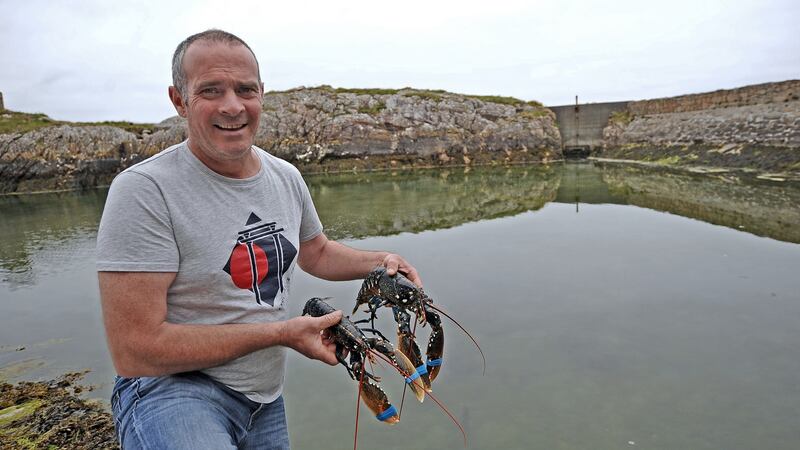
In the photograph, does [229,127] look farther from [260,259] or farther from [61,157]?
[61,157]

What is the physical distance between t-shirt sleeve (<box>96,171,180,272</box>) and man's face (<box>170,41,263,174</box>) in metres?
0.34

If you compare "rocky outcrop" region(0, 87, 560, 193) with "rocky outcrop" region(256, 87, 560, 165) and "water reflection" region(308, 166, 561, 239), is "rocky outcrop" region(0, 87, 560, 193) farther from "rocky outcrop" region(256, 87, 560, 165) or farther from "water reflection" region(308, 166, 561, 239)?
"water reflection" region(308, 166, 561, 239)

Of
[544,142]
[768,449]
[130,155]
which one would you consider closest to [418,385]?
[768,449]

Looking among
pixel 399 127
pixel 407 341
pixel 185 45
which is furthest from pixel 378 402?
pixel 399 127

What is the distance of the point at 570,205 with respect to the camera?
17953 mm

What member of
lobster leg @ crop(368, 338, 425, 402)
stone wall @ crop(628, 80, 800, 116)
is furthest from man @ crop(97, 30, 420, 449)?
stone wall @ crop(628, 80, 800, 116)

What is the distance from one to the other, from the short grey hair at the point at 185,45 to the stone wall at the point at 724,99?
31.9 metres

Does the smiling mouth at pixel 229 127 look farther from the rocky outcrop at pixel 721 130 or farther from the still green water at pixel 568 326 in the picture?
the rocky outcrop at pixel 721 130

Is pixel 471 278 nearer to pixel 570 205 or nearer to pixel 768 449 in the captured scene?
pixel 768 449

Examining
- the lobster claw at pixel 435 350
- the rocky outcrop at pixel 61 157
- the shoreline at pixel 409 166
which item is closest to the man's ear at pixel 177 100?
the lobster claw at pixel 435 350

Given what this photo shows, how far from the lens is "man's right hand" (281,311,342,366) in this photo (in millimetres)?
2121

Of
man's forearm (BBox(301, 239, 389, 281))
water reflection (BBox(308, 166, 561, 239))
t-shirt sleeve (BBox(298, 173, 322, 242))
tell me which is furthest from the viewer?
water reflection (BBox(308, 166, 561, 239))

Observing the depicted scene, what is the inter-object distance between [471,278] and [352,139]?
111ft

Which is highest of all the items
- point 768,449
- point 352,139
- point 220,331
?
point 352,139
